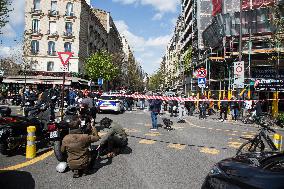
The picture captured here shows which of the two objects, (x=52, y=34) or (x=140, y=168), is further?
(x=52, y=34)

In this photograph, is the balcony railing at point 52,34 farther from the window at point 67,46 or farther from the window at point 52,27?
the window at point 67,46

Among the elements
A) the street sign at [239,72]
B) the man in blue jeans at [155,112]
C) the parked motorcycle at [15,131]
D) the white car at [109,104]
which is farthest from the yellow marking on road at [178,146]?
the white car at [109,104]

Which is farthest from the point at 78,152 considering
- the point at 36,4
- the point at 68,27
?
the point at 36,4

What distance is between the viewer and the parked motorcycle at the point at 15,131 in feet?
29.0

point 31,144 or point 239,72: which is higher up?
point 239,72

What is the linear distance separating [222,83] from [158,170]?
36.5 meters

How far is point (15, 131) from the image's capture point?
29.8 ft

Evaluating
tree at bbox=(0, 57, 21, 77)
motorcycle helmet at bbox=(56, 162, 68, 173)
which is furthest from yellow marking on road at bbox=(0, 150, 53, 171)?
tree at bbox=(0, 57, 21, 77)

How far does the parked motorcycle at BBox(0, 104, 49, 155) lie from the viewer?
883 cm

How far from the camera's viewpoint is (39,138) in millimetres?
9969

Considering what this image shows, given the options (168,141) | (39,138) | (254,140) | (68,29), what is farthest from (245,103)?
(68,29)

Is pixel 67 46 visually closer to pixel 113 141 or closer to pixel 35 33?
pixel 35 33

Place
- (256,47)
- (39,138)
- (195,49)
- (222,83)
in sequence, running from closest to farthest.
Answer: (39,138) < (256,47) < (222,83) < (195,49)

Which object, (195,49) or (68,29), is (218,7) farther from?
(68,29)
